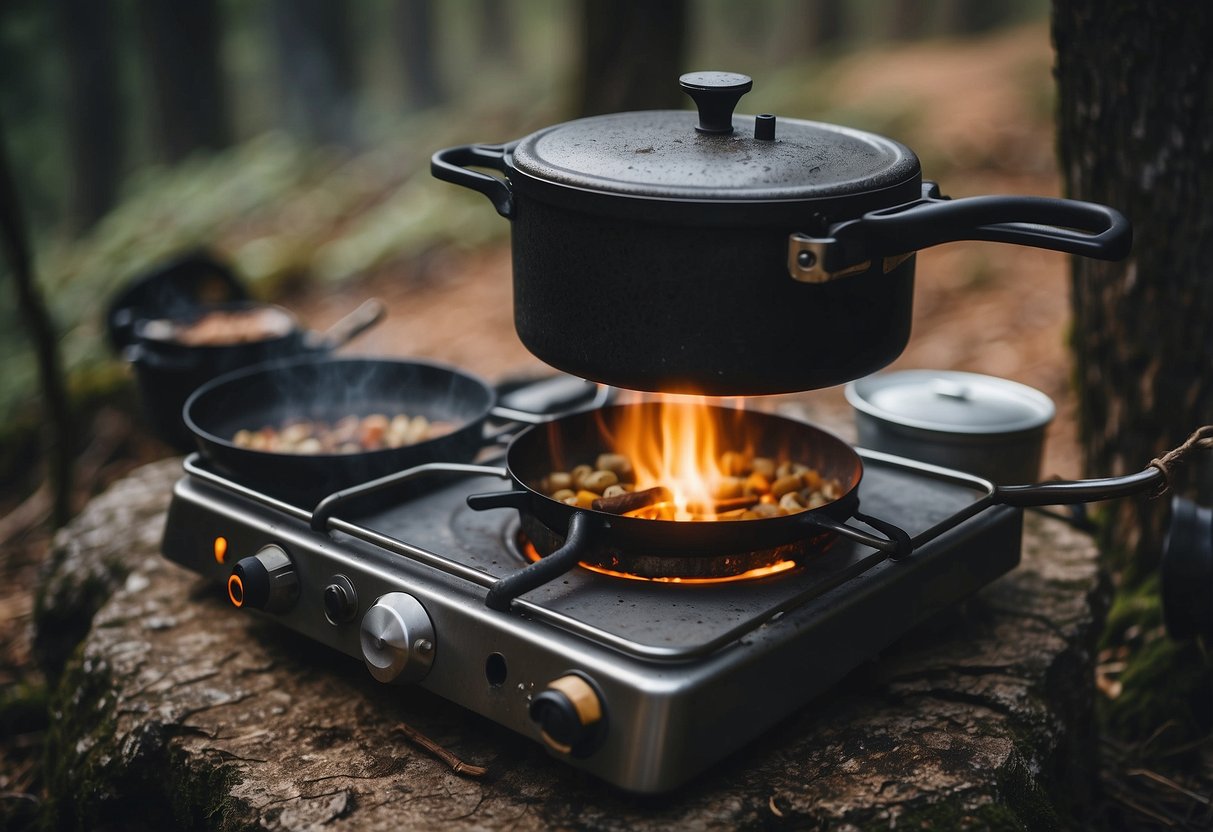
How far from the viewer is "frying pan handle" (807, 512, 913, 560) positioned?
5.95ft

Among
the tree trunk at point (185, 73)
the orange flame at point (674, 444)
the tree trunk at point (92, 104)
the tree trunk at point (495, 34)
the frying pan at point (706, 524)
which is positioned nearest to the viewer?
the frying pan at point (706, 524)

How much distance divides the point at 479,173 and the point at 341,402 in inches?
40.1

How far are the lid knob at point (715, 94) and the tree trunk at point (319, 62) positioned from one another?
533 inches

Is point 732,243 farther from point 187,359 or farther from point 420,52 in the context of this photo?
point 420,52

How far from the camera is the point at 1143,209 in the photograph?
2570 millimetres

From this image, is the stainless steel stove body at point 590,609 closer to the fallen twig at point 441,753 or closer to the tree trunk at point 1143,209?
the fallen twig at point 441,753

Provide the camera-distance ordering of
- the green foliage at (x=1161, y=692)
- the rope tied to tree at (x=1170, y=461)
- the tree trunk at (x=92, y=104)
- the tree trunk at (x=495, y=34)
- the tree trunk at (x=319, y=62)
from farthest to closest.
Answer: the tree trunk at (x=495, y=34), the tree trunk at (x=319, y=62), the tree trunk at (x=92, y=104), the green foliage at (x=1161, y=692), the rope tied to tree at (x=1170, y=461)

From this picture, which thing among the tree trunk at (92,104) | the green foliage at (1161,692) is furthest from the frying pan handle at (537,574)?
the tree trunk at (92,104)

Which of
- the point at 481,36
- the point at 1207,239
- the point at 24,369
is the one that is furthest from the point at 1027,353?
the point at 481,36

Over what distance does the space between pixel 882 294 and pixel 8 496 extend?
422 cm

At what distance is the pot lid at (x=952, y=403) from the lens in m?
2.50

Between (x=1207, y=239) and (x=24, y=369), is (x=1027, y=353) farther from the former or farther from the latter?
(x=24, y=369)

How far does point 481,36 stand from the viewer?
83.1ft

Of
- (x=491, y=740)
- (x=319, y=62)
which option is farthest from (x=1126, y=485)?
(x=319, y=62)
